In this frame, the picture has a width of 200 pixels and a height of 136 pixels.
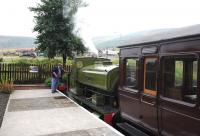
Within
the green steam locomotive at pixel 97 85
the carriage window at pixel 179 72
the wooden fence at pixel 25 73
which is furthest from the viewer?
the wooden fence at pixel 25 73

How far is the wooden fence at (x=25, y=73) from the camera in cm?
1914

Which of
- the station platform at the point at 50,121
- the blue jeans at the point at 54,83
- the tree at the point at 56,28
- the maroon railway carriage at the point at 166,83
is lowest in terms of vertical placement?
the station platform at the point at 50,121

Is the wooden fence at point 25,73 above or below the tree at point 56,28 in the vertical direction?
below

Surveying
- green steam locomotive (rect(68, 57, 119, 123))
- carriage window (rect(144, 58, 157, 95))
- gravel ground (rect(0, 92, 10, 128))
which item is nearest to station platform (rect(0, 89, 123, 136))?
gravel ground (rect(0, 92, 10, 128))

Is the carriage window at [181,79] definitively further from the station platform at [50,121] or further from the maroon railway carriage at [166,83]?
the station platform at [50,121]

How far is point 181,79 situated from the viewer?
506cm

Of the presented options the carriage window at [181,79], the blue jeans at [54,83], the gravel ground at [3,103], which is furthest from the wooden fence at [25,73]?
the carriage window at [181,79]

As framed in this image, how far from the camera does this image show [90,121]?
8.66 metres

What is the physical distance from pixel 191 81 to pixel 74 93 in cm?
904

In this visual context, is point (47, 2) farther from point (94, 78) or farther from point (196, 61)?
point (196, 61)

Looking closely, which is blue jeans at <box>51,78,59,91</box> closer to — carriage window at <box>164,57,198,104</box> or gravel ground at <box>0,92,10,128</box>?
gravel ground at <box>0,92,10,128</box>

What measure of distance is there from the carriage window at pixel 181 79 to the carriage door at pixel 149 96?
Result: 404mm

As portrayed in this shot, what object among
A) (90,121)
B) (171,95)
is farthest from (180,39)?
(90,121)

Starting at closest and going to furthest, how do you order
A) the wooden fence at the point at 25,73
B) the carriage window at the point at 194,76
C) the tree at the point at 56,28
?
the carriage window at the point at 194,76 → the wooden fence at the point at 25,73 → the tree at the point at 56,28
